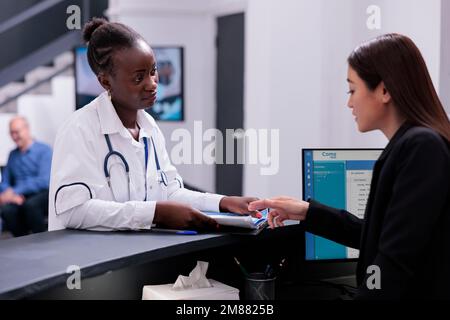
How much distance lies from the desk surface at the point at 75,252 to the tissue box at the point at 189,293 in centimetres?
11

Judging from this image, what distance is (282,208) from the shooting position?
162cm

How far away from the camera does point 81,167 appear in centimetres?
160

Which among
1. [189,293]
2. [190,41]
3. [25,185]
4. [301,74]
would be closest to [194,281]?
[189,293]

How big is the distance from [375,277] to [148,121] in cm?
93

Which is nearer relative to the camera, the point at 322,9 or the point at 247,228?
the point at 247,228

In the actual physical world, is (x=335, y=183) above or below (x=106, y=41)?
below

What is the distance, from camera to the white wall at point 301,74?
151 inches

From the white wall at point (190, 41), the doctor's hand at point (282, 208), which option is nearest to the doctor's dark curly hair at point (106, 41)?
the doctor's hand at point (282, 208)

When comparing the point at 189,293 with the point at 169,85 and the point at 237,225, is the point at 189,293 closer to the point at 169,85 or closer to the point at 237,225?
the point at 237,225

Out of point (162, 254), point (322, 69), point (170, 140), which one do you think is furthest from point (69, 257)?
point (170, 140)

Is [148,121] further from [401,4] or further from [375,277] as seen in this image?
[401,4]

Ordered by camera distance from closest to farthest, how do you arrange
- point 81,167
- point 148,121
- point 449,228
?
point 449,228 < point 81,167 < point 148,121

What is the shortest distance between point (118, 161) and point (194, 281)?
1.35 ft
